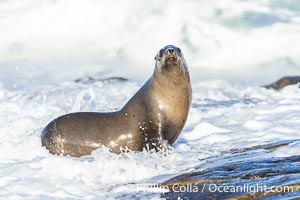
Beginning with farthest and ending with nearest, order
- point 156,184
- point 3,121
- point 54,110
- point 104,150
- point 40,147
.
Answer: point 54,110
point 3,121
point 40,147
point 104,150
point 156,184

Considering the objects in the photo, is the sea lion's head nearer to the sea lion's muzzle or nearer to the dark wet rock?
the sea lion's muzzle

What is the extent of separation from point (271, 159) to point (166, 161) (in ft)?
4.31

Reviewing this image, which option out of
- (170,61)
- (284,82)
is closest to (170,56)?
(170,61)

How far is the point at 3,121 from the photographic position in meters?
9.67

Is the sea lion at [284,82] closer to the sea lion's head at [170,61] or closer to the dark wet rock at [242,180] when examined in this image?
the sea lion's head at [170,61]

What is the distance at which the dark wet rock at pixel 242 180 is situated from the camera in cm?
443

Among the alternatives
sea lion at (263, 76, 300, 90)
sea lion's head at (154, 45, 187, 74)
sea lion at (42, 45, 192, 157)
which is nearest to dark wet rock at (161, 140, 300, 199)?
sea lion at (42, 45, 192, 157)

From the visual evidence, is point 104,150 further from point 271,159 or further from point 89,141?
point 271,159

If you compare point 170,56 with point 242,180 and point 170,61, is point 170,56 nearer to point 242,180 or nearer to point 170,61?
point 170,61

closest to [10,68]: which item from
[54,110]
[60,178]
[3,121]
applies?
[54,110]

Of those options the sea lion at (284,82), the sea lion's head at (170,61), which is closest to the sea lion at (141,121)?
the sea lion's head at (170,61)

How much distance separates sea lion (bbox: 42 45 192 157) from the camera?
23.7ft

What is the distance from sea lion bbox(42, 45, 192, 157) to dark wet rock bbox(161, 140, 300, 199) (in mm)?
1243

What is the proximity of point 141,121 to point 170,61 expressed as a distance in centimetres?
82
